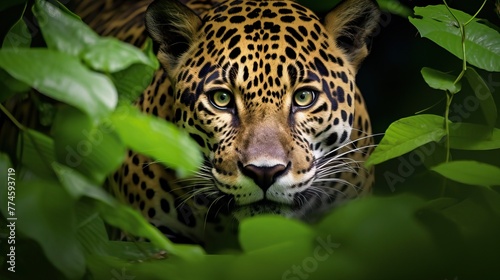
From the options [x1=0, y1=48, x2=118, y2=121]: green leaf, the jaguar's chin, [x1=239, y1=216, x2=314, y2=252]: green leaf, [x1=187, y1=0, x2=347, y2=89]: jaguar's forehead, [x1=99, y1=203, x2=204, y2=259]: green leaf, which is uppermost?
[x1=0, y1=48, x2=118, y2=121]: green leaf

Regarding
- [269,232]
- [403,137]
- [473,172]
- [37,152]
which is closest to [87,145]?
[37,152]

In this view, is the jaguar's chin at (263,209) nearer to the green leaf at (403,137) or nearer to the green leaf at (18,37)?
the green leaf at (403,137)

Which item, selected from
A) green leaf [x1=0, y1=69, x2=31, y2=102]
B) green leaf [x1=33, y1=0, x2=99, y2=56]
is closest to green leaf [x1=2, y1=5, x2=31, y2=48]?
green leaf [x1=0, y1=69, x2=31, y2=102]

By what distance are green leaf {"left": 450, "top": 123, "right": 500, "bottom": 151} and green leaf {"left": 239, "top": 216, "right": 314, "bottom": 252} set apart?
101 cm

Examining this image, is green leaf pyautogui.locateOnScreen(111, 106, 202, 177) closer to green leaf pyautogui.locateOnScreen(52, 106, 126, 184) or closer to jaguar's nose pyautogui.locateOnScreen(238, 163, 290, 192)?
green leaf pyautogui.locateOnScreen(52, 106, 126, 184)

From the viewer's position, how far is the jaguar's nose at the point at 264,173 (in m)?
2.17

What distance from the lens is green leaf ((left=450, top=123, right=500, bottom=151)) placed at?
1.99 m

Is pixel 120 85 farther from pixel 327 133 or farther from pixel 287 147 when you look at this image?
pixel 327 133

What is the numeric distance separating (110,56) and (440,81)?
47.7 inches

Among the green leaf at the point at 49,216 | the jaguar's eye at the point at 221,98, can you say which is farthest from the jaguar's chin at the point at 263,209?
the green leaf at the point at 49,216

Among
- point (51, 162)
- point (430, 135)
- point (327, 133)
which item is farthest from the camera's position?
point (327, 133)

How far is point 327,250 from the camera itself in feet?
3.62

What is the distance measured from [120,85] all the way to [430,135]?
34.1 inches

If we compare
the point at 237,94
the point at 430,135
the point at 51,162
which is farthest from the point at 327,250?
the point at 237,94
